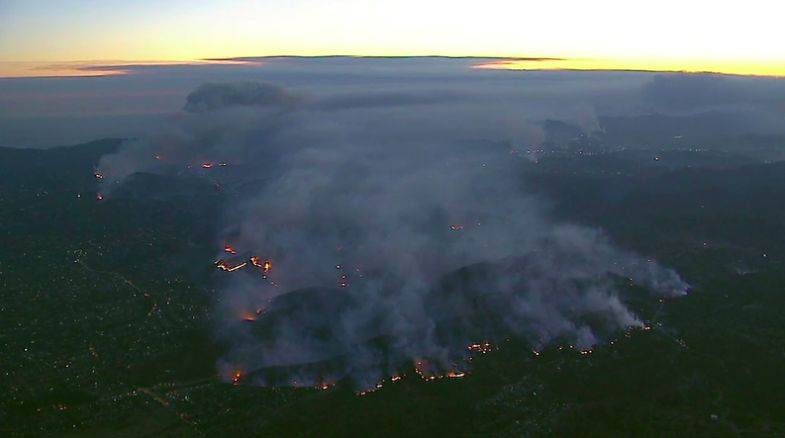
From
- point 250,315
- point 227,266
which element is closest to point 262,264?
point 227,266

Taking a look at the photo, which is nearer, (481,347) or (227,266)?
(481,347)

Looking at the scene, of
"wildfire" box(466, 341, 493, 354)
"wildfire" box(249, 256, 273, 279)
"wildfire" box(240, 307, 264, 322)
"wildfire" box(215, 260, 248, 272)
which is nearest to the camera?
"wildfire" box(466, 341, 493, 354)

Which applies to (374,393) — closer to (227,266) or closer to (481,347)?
(481,347)

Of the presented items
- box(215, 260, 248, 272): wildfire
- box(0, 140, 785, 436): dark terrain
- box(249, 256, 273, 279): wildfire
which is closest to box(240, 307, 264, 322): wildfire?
box(0, 140, 785, 436): dark terrain

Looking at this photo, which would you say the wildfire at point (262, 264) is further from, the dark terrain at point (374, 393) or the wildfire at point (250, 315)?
the wildfire at point (250, 315)

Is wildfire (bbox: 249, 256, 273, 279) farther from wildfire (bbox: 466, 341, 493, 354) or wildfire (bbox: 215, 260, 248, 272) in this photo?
wildfire (bbox: 466, 341, 493, 354)

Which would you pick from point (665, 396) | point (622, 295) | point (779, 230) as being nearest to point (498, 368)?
point (665, 396)

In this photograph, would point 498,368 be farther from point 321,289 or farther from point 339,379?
point 321,289

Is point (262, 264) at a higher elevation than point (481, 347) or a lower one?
lower

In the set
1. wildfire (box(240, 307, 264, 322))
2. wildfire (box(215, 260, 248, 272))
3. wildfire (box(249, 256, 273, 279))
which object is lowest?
wildfire (box(249, 256, 273, 279))
